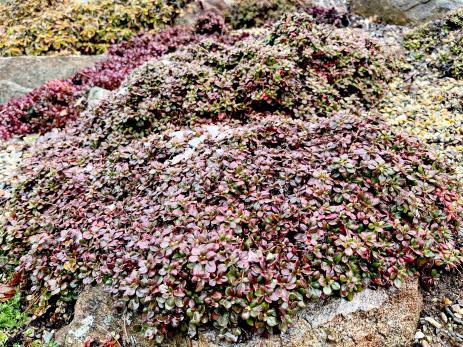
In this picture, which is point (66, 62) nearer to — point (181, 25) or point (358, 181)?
point (181, 25)

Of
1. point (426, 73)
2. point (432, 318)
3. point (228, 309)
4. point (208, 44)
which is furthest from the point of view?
point (426, 73)

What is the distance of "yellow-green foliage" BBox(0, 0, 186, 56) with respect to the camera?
29.4 ft

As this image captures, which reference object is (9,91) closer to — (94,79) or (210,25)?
(94,79)

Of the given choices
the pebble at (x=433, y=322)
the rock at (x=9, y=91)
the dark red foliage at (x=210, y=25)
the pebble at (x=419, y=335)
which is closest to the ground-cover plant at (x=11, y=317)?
the pebble at (x=419, y=335)

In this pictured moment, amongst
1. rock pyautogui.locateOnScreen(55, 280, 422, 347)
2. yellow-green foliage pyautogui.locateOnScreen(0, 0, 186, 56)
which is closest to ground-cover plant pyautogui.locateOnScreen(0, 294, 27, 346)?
rock pyautogui.locateOnScreen(55, 280, 422, 347)

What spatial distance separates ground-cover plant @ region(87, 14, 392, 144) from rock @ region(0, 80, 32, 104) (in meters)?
3.55

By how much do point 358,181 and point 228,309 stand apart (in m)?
1.56

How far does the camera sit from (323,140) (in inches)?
155

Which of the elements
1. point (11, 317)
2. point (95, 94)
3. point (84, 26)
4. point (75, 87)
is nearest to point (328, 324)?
point (11, 317)

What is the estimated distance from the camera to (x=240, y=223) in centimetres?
327

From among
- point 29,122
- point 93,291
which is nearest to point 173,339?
point 93,291

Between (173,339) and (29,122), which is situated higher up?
(173,339)

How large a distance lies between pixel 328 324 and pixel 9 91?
7.56 m

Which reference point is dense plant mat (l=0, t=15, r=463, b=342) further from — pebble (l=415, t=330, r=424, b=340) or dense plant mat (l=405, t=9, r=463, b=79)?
dense plant mat (l=405, t=9, r=463, b=79)
